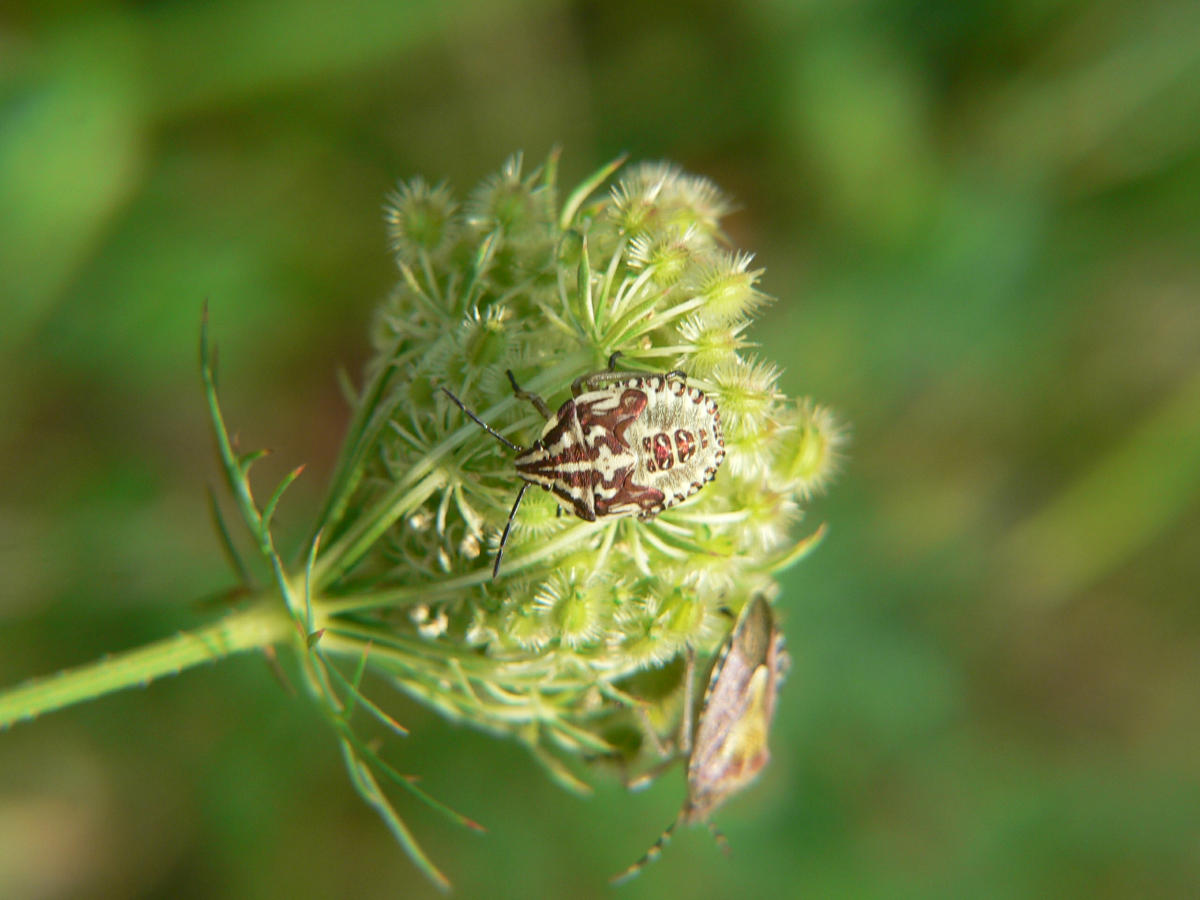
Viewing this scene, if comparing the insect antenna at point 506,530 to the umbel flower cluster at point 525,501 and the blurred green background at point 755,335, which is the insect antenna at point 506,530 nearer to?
the umbel flower cluster at point 525,501


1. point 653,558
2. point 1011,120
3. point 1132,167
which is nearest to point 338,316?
point 653,558

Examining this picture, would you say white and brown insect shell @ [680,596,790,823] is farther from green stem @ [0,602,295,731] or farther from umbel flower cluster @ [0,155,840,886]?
green stem @ [0,602,295,731]

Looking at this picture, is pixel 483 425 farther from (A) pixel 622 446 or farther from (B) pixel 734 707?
(B) pixel 734 707

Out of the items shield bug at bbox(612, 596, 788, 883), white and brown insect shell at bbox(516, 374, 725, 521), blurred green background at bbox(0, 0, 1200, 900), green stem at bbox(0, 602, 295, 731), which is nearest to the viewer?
white and brown insect shell at bbox(516, 374, 725, 521)

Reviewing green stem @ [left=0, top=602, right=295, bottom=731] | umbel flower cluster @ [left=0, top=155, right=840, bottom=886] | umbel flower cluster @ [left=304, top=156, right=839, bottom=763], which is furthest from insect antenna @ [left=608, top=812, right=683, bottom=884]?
green stem @ [left=0, top=602, right=295, bottom=731]

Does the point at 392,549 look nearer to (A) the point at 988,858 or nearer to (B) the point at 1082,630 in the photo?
(A) the point at 988,858

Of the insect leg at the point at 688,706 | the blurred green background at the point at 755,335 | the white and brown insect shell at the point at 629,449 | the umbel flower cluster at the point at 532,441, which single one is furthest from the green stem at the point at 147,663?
the blurred green background at the point at 755,335
